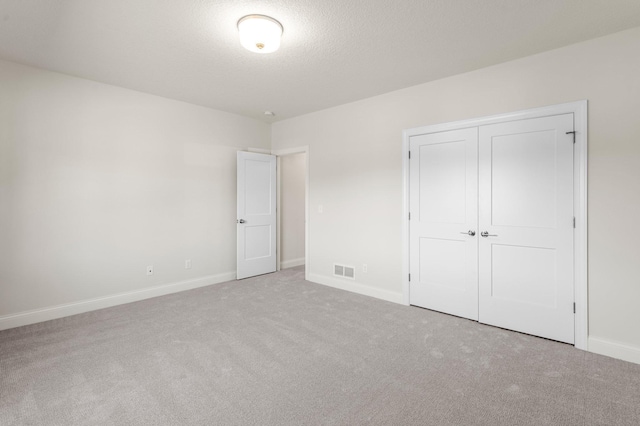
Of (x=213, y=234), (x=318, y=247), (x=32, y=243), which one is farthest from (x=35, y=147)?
(x=318, y=247)

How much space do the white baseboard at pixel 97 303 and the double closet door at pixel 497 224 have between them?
3093mm

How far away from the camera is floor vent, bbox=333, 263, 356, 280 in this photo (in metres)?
4.45

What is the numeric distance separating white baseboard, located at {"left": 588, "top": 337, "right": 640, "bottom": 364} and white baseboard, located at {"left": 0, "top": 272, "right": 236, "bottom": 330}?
14.9 feet

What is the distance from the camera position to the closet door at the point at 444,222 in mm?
3344

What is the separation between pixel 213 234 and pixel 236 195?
746 mm

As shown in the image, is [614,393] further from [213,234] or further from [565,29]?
[213,234]

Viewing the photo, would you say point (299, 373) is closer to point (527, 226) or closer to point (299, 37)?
point (527, 226)

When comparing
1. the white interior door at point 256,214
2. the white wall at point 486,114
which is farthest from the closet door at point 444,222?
the white interior door at point 256,214

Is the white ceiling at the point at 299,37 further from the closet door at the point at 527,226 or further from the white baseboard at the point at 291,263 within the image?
the white baseboard at the point at 291,263

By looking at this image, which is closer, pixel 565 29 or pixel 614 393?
pixel 614 393

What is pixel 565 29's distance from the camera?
8.22 feet

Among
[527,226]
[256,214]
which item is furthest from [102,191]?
[527,226]

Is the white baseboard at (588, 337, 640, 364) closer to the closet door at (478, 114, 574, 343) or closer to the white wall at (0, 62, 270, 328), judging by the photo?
the closet door at (478, 114, 574, 343)

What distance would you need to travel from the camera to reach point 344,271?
4.55m
